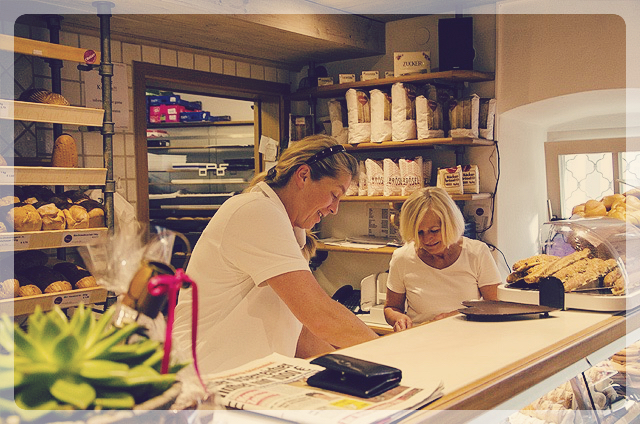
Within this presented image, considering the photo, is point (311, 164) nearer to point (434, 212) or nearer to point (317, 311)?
point (317, 311)

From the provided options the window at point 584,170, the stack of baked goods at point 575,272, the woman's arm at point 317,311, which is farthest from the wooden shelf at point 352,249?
the woman's arm at point 317,311

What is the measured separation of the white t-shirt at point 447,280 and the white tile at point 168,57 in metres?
2.12

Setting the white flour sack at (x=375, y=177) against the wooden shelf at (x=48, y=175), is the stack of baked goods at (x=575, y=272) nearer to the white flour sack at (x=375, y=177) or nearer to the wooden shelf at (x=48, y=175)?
the wooden shelf at (x=48, y=175)

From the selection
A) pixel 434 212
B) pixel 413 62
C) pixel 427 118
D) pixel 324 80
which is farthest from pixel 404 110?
pixel 434 212

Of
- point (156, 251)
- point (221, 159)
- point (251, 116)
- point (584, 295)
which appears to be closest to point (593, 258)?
point (584, 295)

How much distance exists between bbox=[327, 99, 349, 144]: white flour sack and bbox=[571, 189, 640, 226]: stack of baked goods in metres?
1.75

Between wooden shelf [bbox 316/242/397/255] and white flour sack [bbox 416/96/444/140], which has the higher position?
white flour sack [bbox 416/96/444/140]

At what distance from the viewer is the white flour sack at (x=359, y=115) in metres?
4.58

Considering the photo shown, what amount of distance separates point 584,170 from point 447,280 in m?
2.11

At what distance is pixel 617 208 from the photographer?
3402 mm

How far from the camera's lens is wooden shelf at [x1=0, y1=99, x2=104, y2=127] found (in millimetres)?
2801

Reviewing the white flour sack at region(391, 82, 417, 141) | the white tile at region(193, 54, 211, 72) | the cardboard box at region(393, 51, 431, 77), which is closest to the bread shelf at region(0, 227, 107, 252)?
the white tile at region(193, 54, 211, 72)

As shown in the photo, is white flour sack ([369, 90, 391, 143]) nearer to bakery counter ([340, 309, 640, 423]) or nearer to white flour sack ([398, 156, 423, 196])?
white flour sack ([398, 156, 423, 196])

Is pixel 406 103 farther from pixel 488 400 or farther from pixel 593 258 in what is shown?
pixel 488 400
